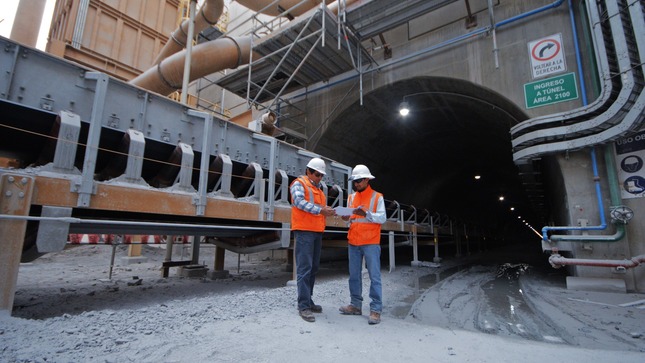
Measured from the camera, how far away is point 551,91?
22.7 ft

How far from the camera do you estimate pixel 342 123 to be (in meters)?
10.8

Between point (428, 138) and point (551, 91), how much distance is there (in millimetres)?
6375

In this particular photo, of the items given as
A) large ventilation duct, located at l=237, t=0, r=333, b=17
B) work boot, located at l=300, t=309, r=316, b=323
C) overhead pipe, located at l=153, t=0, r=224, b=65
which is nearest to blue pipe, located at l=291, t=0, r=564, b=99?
large ventilation duct, located at l=237, t=0, r=333, b=17

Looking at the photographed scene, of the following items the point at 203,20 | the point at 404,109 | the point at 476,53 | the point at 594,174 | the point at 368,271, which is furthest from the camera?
the point at 203,20

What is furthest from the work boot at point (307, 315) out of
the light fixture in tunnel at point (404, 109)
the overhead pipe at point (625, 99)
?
the light fixture in tunnel at point (404, 109)

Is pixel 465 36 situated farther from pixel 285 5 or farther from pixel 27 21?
pixel 27 21

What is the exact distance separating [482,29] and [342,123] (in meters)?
4.79

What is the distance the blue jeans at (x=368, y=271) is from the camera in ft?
11.2

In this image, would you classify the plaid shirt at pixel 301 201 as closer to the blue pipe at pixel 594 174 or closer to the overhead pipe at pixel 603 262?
the blue pipe at pixel 594 174

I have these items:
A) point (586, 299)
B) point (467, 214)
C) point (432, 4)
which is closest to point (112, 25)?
point (432, 4)

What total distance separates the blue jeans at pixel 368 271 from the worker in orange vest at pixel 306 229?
0.45 meters

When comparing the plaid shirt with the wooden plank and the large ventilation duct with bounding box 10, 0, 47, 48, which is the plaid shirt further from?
the large ventilation duct with bounding box 10, 0, 47, 48

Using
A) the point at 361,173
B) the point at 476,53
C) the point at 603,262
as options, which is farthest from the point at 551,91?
the point at 361,173

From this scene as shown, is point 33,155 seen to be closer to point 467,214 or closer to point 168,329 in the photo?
point 168,329
